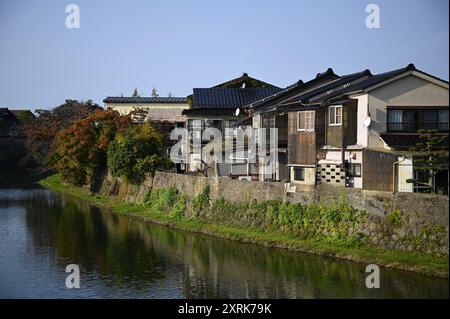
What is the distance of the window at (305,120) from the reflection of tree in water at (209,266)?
23.6 ft

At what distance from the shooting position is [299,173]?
30.8 meters

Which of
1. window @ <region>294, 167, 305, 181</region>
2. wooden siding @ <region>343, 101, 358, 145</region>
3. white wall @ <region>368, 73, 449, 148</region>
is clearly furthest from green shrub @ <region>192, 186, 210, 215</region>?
white wall @ <region>368, 73, 449, 148</region>

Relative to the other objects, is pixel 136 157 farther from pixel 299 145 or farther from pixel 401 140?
pixel 401 140

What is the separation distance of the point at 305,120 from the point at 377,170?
21.9 feet

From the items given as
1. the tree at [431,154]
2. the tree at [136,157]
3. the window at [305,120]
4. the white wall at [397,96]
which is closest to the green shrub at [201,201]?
Result: the window at [305,120]

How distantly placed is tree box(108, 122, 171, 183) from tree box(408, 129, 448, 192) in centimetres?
2002

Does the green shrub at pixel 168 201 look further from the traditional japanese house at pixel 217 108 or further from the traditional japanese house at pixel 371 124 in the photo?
the traditional japanese house at pixel 371 124

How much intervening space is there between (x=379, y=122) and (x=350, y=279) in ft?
30.7

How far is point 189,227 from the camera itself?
30.7 meters

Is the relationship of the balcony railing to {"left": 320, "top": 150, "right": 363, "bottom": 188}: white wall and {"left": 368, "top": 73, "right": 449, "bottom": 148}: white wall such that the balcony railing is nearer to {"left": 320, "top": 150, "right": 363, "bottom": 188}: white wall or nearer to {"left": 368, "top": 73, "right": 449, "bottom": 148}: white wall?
{"left": 368, "top": 73, "right": 449, "bottom": 148}: white wall
